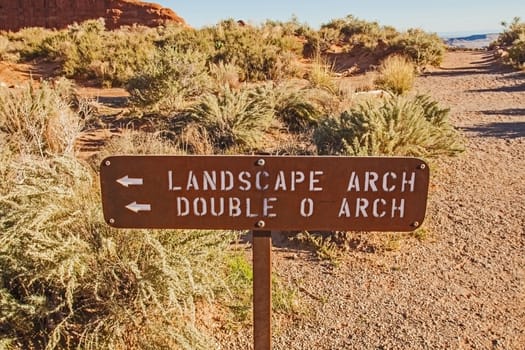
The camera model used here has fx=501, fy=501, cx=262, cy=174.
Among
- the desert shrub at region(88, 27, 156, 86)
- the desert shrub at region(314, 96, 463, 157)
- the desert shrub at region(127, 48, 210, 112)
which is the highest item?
the desert shrub at region(88, 27, 156, 86)

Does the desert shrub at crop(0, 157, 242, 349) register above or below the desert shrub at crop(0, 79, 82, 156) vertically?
Result: below

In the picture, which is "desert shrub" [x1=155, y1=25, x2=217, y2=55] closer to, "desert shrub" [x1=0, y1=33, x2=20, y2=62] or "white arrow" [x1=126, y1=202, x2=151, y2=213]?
"desert shrub" [x1=0, y1=33, x2=20, y2=62]

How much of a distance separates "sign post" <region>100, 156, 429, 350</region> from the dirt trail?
146 centimetres

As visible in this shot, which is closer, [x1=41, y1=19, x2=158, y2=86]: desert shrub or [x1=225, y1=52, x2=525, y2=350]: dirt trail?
[x1=225, y1=52, x2=525, y2=350]: dirt trail

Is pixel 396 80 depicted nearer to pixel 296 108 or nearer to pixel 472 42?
pixel 296 108

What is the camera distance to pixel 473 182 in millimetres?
6074

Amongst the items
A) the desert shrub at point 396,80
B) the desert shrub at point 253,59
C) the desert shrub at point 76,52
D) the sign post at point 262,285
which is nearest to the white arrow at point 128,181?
the sign post at point 262,285

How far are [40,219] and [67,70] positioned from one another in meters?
12.9

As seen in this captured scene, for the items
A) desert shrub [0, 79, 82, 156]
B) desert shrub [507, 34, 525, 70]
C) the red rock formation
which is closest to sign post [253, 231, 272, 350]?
desert shrub [0, 79, 82, 156]

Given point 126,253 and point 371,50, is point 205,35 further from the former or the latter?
point 126,253

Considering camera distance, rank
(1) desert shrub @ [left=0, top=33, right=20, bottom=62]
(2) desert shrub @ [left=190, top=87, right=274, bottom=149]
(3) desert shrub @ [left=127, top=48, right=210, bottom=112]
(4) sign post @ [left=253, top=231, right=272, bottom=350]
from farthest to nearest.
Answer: (1) desert shrub @ [left=0, top=33, right=20, bottom=62], (3) desert shrub @ [left=127, top=48, right=210, bottom=112], (2) desert shrub @ [left=190, top=87, right=274, bottom=149], (4) sign post @ [left=253, top=231, right=272, bottom=350]

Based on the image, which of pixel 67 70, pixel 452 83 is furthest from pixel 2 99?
pixel 452 83

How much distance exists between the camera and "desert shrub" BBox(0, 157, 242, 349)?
2820 millimetres

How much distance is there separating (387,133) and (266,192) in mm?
4048
